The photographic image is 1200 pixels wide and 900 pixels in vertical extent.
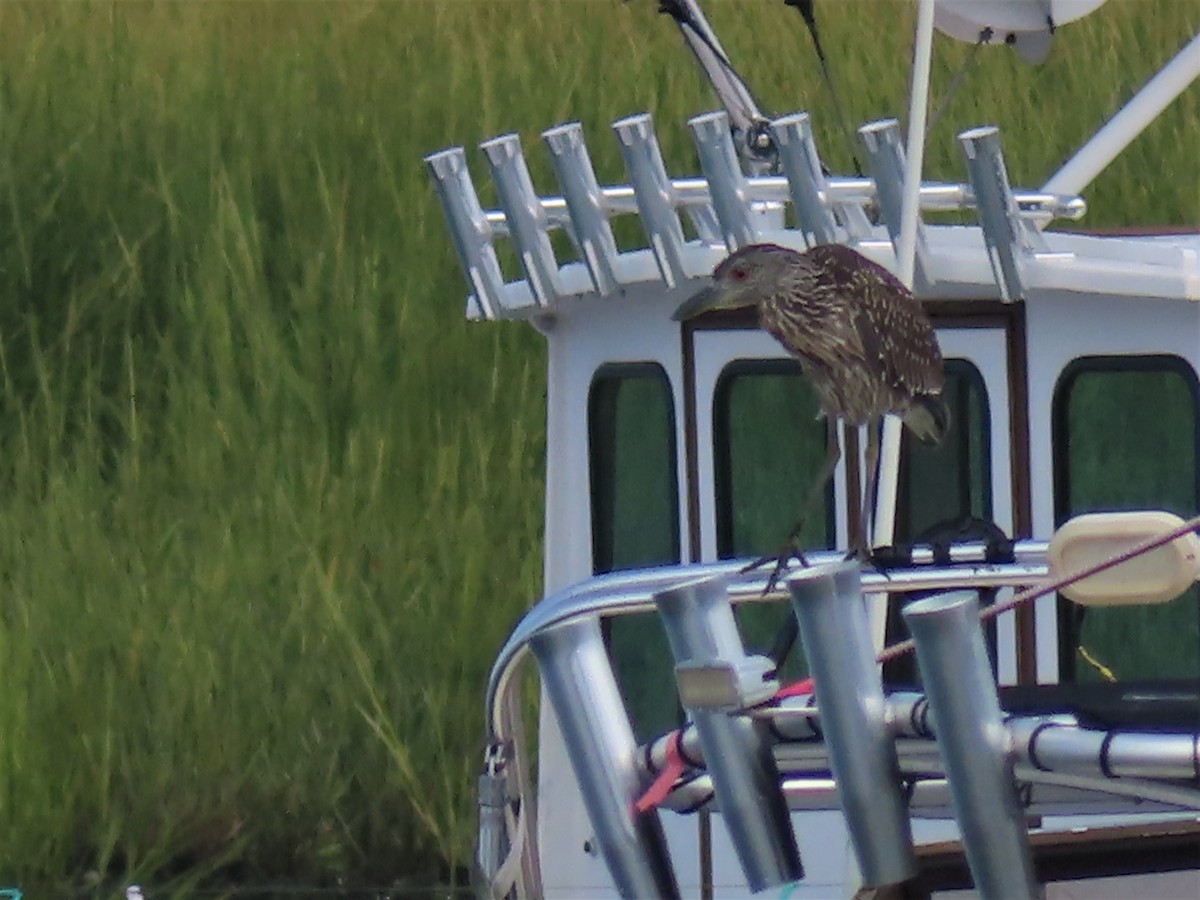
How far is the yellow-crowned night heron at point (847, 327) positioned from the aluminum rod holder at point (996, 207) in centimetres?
20

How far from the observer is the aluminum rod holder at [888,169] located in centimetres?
557

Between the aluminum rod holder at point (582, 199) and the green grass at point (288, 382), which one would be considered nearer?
the aluminum rod holder at point (582, 199)

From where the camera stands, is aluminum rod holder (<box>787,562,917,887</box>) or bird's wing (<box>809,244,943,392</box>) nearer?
aluminum rod holder (<box>787,562,917,887</box>)

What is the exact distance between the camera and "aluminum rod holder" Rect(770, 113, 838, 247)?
18.4ft

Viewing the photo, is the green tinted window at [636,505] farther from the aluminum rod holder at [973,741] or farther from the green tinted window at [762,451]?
the aluminum rod holder at [973,741]

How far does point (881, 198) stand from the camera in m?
5.62

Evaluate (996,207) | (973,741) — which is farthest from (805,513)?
(973,741)

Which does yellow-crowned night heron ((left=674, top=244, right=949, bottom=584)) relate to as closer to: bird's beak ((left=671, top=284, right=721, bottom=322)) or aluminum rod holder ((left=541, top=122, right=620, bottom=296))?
bird's beak ((left=671, top=284, right=721, bottom=322))

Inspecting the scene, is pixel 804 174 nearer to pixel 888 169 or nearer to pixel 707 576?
pixel 888 169

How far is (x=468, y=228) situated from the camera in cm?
606

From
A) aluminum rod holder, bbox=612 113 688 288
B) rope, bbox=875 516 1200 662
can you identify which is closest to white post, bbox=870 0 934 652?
aluminum rod holder, bbox=612 113 688 288

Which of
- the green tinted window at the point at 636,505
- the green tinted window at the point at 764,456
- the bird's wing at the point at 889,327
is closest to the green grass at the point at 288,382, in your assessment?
the green tinted window at the point at 636,505

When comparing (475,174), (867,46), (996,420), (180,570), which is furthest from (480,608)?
(996,420)

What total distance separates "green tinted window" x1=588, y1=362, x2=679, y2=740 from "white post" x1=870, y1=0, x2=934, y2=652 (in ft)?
2.21
